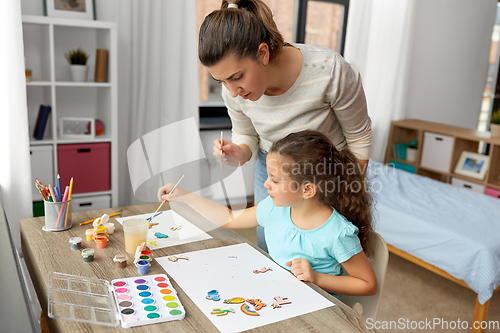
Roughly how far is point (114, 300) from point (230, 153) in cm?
63

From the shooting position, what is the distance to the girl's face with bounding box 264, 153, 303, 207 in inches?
45.5

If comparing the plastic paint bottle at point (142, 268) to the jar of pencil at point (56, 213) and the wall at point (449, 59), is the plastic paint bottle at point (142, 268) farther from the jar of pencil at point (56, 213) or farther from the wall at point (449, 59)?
the wall at point (449, 59)

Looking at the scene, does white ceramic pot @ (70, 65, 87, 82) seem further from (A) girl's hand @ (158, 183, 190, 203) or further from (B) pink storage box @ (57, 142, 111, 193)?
(A) girl's hand @ (158, 183, 190, 203)

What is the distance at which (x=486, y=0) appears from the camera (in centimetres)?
425

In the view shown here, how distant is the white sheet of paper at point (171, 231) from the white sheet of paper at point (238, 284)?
0.29 feet

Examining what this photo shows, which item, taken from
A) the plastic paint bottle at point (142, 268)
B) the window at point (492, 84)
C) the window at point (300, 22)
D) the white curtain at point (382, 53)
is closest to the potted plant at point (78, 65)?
the window at point (300, 22)

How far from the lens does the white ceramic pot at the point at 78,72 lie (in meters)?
2.40

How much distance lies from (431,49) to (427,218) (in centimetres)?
228

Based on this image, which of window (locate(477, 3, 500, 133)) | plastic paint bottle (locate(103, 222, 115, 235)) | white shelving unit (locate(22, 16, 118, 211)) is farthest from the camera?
window (locate(477, 3, 500, 133))

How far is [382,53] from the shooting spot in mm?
3678

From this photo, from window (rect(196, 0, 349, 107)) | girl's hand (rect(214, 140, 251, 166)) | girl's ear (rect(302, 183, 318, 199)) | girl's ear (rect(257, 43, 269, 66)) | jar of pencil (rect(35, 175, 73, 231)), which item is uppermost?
window (rect(196, 0, 349, 107))

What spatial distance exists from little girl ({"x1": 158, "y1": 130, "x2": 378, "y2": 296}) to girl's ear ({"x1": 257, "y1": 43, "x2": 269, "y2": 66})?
221mm

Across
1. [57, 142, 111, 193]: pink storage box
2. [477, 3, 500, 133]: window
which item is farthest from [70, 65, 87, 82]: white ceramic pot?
[477, 3, 500, 133]: window

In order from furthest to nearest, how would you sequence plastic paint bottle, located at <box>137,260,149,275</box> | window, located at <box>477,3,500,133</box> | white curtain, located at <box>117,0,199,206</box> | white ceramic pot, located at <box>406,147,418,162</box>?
1. window, located at <box>477,3,500,133</box>
2. white ceramic pot, located at <box>406,147,418,162</box>
3. white curtain, located at <box>117,0,199,206</box>
4. plastic paint bottle, located at <box>137,260,149,275</box>
